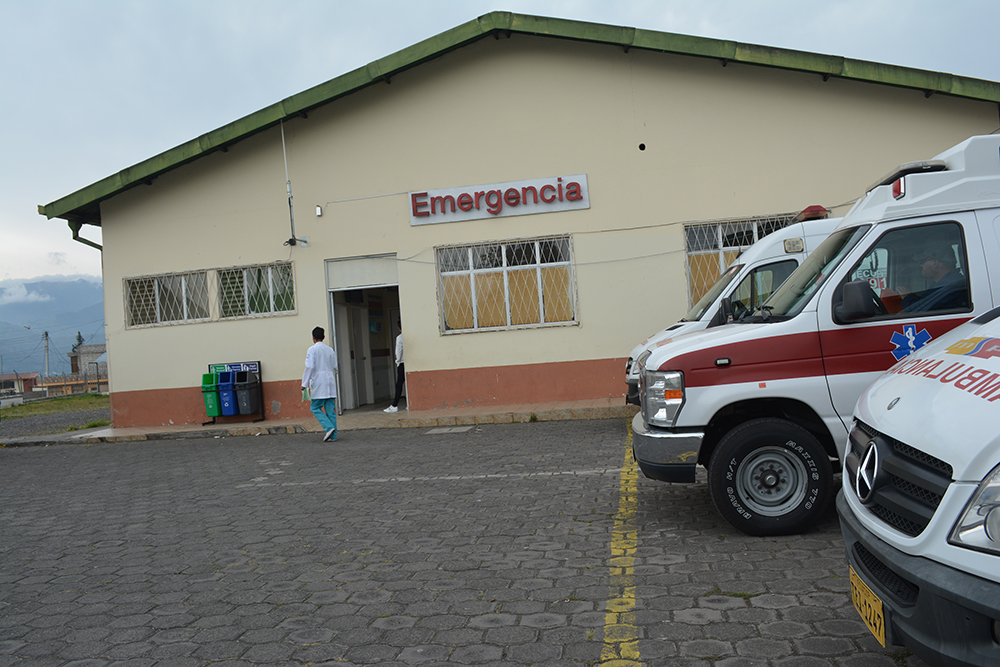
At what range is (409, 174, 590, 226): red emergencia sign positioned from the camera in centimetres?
1492

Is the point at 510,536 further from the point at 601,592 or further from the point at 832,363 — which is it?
the point at 832,363

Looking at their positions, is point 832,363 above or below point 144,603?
above

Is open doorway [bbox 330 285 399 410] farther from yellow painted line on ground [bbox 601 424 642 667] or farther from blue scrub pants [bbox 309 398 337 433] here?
yellow painted line on ground [bbox 601 424 642 667]

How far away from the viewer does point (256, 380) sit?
52.1 ft

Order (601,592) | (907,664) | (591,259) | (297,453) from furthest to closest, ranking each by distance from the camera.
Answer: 1. (591,259)
2. (297,453)
3. (601,592)
4. (907,664)

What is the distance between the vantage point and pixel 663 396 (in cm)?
536

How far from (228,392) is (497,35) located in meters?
8.95

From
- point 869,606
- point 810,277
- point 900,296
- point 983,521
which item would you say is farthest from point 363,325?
point 983,521

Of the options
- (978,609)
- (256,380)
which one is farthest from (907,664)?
(256,380)

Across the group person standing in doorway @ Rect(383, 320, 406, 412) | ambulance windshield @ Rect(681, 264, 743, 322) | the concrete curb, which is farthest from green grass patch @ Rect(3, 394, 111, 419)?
ambulance windshield @ Rect(681, 264, 743, 322)

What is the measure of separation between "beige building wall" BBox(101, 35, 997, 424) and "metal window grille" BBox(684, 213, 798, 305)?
0.60 ft

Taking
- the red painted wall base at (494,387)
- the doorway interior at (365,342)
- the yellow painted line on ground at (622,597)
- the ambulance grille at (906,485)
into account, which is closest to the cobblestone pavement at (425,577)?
the yellow painted line on ground at (622,597)

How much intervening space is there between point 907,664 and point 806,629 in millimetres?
494

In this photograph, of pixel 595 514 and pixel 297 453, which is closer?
pixel 595 514
